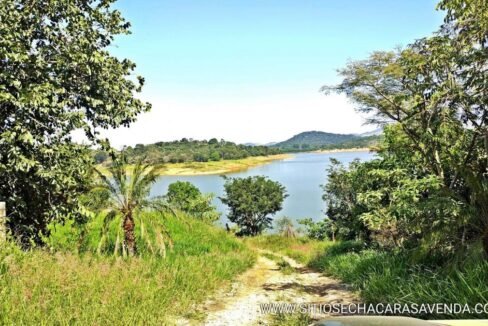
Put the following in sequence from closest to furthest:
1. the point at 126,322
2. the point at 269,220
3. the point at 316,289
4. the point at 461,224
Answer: the point at 126,322, the point at 461,224, the point at 316,289, the point at 269,220

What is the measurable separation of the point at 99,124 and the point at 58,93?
142cm

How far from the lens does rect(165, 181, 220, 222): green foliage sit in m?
39.7

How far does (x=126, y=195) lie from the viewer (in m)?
10.8

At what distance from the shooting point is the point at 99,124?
9.18m

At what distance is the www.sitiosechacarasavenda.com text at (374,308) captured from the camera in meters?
5.07

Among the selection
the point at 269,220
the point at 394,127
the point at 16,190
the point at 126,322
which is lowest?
the point at 269,220

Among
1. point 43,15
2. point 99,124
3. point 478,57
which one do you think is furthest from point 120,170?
point 478,57

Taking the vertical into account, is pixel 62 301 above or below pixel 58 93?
below

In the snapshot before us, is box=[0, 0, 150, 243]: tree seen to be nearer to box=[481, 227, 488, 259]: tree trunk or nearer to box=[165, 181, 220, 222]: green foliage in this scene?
box=[481, 227, 488, 259]: tree trunk

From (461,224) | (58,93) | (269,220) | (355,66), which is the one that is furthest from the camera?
(269,220)

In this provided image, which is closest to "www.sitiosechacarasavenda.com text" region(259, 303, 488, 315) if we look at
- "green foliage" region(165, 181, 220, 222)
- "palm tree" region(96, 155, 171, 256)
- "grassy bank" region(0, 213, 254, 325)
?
"grassy bank" region(0, 213, 254, 325)

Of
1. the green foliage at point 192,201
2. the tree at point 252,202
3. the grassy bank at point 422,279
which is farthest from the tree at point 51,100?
the tree at point 252,202

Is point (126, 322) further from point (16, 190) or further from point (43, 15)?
point (43, 15)

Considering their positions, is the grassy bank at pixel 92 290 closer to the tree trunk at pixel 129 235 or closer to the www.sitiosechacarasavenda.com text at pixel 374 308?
the www.sitiosechacarasavenda.com text at pixel 374 308
